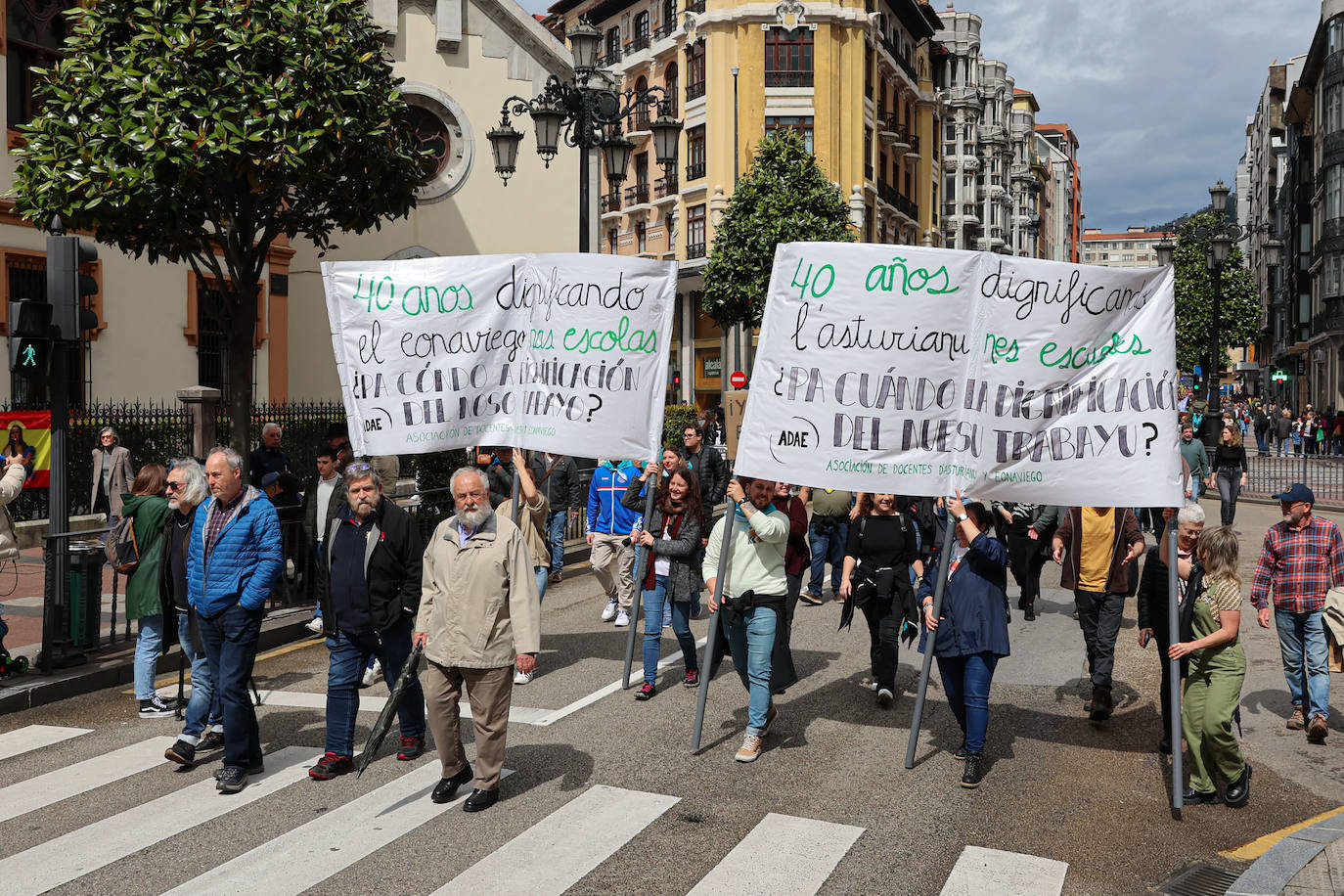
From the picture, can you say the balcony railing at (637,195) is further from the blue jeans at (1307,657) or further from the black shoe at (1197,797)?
the black shoe at (1197,797)

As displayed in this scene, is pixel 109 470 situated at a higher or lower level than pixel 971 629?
higher

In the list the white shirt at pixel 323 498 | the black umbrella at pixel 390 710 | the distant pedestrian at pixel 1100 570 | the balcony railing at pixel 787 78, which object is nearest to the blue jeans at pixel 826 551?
the distant pedestrian at pixel 1100 570

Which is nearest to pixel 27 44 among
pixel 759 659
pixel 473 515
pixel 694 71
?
pixel 473 515

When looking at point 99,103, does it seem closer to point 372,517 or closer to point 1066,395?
point 372,517

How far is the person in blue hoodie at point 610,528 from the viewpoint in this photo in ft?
37.6

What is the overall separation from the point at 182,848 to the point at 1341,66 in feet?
186

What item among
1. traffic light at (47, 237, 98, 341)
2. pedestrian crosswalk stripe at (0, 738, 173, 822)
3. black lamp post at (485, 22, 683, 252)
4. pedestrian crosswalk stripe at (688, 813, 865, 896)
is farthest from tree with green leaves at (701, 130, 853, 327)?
pedestrian crosswalk stripe at (688, 813, 865, 896)

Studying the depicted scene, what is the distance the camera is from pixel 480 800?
→ 20.6 feet

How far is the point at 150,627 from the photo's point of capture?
27.3ft

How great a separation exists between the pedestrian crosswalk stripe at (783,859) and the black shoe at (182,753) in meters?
3.43

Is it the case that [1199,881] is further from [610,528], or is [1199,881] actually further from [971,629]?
[610,528]

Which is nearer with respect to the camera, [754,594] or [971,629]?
[971,629]

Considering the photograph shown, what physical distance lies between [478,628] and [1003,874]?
2867 mm

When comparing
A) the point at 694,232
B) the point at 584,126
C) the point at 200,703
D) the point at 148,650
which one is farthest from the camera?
the point at 694,232
